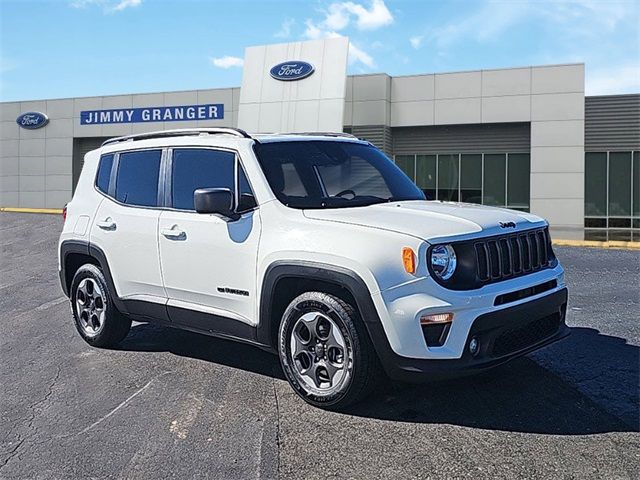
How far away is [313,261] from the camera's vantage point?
445 cm

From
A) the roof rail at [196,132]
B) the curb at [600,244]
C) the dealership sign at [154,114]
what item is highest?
the dealership sign at [154,114]

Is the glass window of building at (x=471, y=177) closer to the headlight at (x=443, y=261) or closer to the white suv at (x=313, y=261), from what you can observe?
the white suv at (x=313, y=261)

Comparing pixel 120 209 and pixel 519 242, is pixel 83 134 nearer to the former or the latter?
pixel 120 209

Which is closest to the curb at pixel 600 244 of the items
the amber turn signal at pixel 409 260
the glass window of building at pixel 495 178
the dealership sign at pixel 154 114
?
the glass window of building at pixel 495 178

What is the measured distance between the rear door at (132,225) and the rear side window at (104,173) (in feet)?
0.04

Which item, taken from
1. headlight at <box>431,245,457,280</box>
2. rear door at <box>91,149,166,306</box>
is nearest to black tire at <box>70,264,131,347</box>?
rear door at <box>91,149,166,306</box>

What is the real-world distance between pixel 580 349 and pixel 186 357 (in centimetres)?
349

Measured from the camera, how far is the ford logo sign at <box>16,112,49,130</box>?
3206 cm

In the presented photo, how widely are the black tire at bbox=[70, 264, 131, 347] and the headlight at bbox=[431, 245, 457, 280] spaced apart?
3.32 meters

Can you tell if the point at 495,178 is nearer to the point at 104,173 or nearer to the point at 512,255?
the point at 104,173

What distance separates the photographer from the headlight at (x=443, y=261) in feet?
13.5

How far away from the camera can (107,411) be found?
15.1 feet

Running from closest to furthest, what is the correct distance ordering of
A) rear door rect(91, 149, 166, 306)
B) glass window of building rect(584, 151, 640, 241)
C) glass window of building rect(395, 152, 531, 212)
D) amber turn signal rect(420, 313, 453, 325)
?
1. amber turn signal rect(420, 313, 453, 325)
2. rear door rect(91, 149, 166, 306)
3. glass window of building rect(584, 151, 640, 241)
4. glass window of building rect(395, 152, 531, 212)

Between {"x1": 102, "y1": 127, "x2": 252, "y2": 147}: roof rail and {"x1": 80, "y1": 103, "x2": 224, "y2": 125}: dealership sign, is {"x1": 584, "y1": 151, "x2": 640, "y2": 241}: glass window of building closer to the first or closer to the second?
{"x1": 80, "y1": 103, "x2": 224, "y2": 125}: dealership sign
